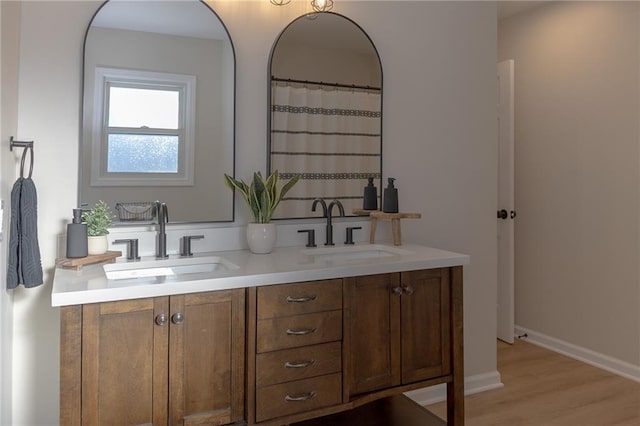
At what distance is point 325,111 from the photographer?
7.71ft

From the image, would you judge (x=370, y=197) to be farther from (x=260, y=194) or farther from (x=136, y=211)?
(x=136, y=211)

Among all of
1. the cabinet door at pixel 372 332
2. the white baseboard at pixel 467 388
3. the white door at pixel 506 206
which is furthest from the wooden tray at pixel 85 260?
the white door at pixel 506 206

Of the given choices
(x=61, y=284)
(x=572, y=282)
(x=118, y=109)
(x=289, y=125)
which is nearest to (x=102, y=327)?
(x=61, y=284)

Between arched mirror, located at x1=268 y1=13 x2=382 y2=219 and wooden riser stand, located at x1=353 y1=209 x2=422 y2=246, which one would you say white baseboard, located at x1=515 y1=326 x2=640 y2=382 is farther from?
arched mirror, located at x1=268 y1=13 x2=382 y2=219

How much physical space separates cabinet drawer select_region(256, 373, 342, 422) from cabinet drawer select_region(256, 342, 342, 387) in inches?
0.9

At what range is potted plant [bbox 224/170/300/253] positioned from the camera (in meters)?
2.02

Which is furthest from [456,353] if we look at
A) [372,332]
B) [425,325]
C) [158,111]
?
[158,111]

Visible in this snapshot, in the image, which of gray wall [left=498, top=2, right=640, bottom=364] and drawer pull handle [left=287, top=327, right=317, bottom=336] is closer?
drawer pull handle [left=287, top=327, right=317, bottom=336]

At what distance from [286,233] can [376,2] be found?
1301 millimetres

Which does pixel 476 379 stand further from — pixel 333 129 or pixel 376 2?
pixel 376 2

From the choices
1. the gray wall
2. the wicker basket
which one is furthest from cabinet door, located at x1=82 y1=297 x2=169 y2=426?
the gray wall

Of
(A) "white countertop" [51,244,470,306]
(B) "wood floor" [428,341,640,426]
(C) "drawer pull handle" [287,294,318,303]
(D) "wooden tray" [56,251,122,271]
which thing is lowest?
(B) "wood floor" [428,341,640,426]

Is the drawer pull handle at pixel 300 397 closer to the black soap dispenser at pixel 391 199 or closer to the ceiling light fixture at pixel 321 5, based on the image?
the black soap dispenser at pixel 391 199

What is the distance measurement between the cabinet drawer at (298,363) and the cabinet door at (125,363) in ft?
1.07
